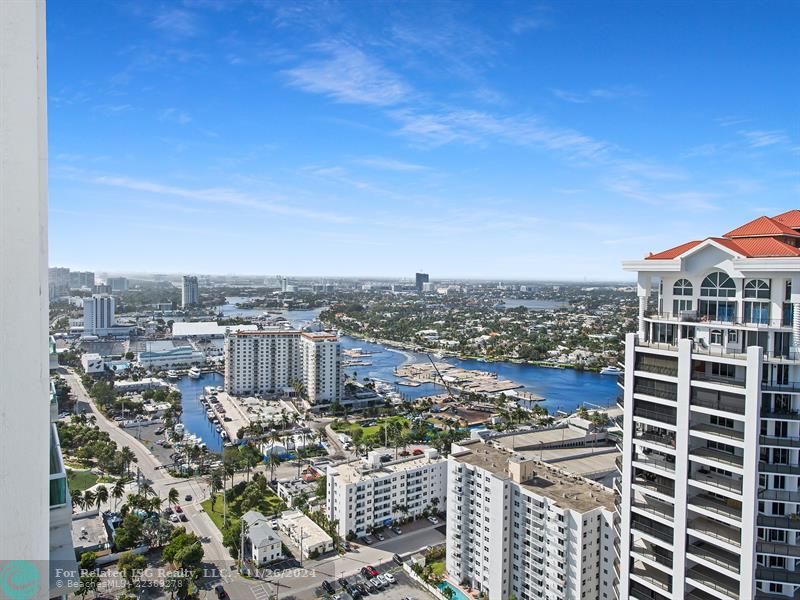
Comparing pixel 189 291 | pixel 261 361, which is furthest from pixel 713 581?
pixel 189 291

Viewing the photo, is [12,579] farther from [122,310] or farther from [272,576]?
[122,310]

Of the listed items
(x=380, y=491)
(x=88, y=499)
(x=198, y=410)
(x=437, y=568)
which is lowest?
(x=198, y=410)

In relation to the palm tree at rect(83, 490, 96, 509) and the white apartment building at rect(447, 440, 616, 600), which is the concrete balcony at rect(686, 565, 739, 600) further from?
the palm tree at rect(83, 490, 96, 509)

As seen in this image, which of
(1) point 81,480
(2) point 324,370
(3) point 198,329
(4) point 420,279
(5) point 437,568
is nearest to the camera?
(5) point 437,568

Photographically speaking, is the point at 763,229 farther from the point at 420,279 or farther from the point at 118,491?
the point at 420,279

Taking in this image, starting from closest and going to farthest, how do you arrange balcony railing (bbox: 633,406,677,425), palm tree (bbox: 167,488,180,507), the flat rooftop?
balcony railing (bbox: 633,406,677,425) < the flat rooftop < palm tree (bbox: 167,488,180,507)

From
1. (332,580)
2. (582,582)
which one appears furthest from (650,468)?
(332,580)

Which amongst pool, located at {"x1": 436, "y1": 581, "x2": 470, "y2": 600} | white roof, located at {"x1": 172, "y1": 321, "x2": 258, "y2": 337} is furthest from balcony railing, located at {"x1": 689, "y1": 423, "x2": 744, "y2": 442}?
white roof, located at {"x1": 172, "y1": 321, "x2": 258, "y2": 337}
